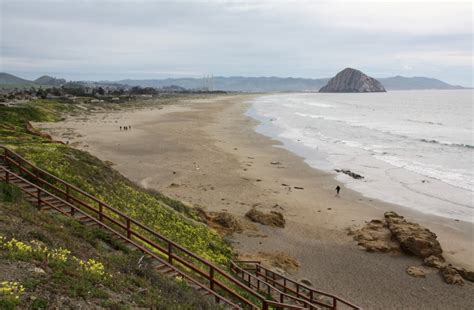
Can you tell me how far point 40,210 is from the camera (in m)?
11.3

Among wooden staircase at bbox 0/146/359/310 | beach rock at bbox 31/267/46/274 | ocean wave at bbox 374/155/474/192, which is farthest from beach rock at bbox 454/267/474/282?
ocean wave at bbox 374/155/474/192

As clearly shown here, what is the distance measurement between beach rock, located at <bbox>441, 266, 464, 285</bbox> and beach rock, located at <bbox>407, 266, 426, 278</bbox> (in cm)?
73

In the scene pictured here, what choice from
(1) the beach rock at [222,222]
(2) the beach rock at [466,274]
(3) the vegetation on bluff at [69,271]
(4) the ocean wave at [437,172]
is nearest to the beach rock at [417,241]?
(2) the beach rock at [466,274]

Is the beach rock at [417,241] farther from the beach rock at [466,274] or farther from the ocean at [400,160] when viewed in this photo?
the ocean at [400,160]

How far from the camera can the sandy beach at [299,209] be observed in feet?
50.1

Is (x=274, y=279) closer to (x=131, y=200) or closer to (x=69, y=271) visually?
(x=131, y=200)

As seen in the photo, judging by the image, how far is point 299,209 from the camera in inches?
930

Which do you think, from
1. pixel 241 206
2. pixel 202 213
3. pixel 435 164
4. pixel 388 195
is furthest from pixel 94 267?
pixel 435 164

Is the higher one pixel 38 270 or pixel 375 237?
pixel 38 270

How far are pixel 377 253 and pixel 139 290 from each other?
1290cm

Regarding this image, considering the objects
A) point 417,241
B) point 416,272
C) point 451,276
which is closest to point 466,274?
point 451,276

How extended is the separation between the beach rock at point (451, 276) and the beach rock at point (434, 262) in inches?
17.1

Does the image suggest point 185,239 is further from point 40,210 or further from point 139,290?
point 139,290

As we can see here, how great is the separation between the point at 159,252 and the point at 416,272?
1043 cm
